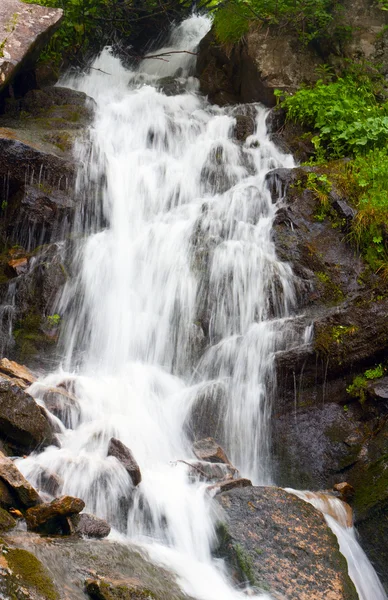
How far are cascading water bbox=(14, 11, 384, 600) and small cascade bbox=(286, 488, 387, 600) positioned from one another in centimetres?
66

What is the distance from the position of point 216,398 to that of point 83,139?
488 cm

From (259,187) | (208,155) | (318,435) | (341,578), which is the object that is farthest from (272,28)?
(341,578)

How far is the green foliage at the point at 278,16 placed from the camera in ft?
31.2

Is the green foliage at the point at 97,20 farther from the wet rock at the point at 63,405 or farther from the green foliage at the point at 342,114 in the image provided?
the wet rock at the point at 63,405

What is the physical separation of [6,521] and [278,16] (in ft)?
31.4

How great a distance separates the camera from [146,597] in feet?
8.63

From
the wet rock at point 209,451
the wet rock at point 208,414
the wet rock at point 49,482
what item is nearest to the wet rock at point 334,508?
the wet rock at point 209,451

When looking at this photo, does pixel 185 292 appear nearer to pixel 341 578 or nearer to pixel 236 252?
pixel 236 252

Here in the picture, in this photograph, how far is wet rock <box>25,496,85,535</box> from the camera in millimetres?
3035

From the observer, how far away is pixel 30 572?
235 centimetres

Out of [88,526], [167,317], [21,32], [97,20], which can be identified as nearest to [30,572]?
[88,526]

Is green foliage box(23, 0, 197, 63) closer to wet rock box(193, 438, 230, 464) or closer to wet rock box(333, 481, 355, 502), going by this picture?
wet rock box(193, 438, 230, 464)

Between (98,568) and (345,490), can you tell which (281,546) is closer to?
(345,490)

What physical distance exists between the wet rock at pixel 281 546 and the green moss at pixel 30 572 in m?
1.46
